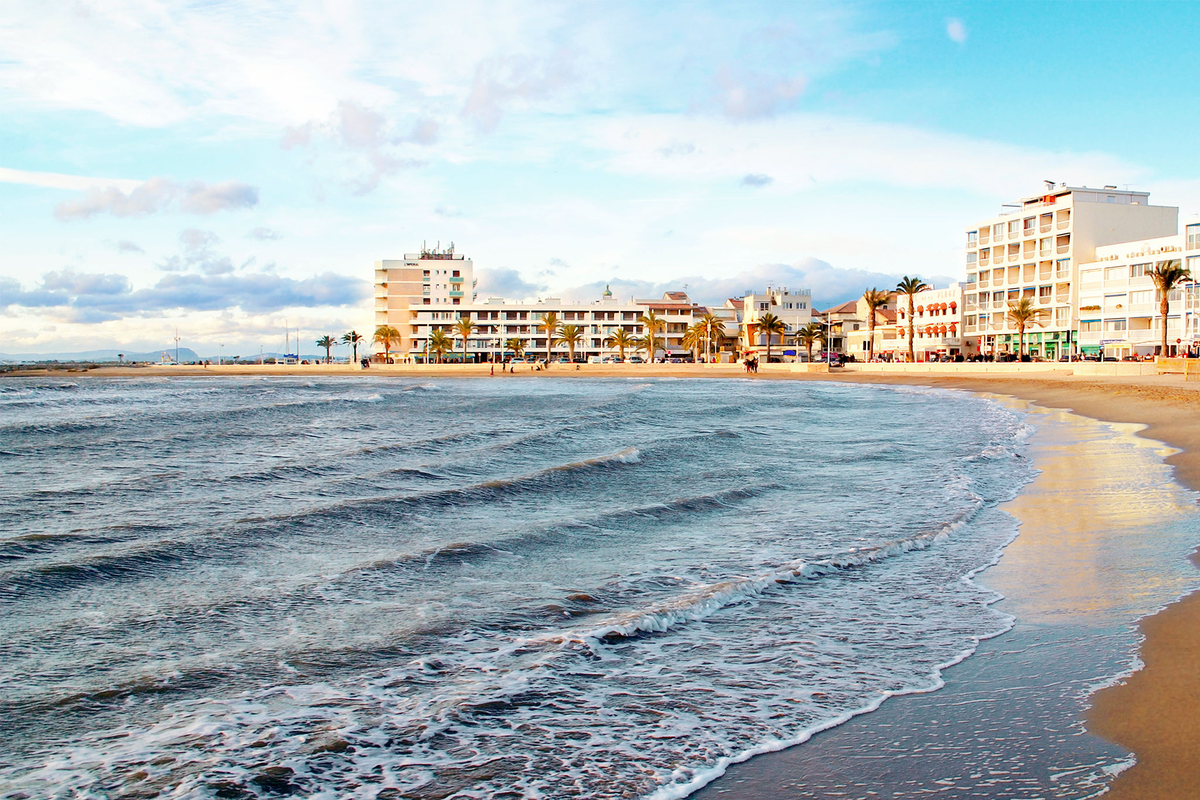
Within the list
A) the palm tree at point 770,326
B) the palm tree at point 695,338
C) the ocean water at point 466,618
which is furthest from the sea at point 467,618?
the palm tree at point 695,338

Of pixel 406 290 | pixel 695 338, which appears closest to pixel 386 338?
pixel 406 290

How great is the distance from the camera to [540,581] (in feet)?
28.4

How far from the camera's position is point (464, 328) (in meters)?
129

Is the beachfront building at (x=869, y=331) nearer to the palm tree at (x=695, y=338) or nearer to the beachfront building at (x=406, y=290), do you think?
the palm tree at (x=695, y=338)

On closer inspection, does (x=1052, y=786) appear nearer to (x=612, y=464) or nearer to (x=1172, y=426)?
(x=612, y=464)

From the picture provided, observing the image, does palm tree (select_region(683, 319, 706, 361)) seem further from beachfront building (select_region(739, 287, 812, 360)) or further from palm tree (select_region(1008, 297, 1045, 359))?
palm tree (select_region(1008, 297, 1045, 359))

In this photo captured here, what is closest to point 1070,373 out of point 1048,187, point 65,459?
point 1048,187

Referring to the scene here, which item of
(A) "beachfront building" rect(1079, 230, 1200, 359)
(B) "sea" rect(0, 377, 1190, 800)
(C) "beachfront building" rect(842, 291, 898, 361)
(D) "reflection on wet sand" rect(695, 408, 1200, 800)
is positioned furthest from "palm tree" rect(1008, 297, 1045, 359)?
(D) "reflection on wet sand" rect(695, 408, 1200, 800)

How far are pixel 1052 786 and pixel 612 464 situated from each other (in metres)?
14.1

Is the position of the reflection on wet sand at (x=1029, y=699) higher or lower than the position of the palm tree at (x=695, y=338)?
lower

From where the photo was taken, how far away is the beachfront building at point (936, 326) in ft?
321

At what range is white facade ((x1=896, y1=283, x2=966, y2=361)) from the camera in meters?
98.0

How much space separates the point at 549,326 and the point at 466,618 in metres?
123

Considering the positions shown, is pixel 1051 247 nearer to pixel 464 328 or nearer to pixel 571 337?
pixel 571 337
